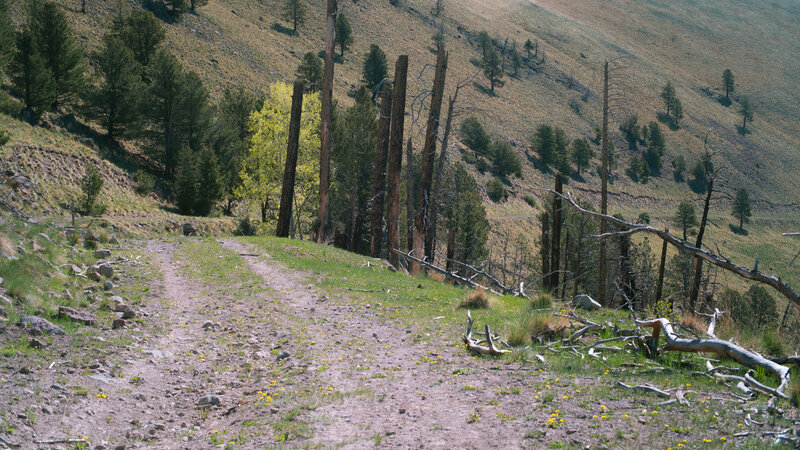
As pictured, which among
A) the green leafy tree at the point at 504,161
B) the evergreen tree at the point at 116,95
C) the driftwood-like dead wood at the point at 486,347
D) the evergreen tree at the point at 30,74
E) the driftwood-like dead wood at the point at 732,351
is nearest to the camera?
the driftwood-like dead wood at the point at 732,351

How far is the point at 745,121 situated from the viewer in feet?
421

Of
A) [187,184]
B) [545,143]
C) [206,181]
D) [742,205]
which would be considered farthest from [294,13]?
[742,205]

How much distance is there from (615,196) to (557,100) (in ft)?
102

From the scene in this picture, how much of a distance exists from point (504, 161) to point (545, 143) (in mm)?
14093

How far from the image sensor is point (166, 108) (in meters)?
41.6

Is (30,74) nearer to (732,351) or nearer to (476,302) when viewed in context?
(476,302)

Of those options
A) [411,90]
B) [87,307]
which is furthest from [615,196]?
[87,307]

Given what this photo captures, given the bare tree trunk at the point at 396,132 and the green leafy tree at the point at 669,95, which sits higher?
the green leafy tree at the point at 669,95

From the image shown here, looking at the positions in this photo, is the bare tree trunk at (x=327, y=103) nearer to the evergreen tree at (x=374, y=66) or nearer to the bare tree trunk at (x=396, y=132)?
the bare tree trunk at (x=396, y=132)

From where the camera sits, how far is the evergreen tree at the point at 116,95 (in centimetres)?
3759

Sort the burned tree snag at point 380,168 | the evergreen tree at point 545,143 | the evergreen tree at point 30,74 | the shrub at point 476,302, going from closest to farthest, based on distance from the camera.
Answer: the shrub at point 476,302, the burned tree snag at point 380,168, the evergreen tree at point 30,74, the evergreen tree at point 545,143

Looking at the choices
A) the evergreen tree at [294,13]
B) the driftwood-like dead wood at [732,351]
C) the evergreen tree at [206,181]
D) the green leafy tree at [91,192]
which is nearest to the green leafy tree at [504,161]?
the evergreen tree at [294,13]

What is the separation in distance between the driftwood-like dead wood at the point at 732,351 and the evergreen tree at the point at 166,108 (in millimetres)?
42293

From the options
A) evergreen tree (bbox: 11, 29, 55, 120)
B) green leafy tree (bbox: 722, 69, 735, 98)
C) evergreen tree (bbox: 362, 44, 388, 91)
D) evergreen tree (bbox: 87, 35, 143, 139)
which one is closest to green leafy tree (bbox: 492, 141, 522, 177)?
evergreen tree (bbox: 362, 44, 388, 91)
